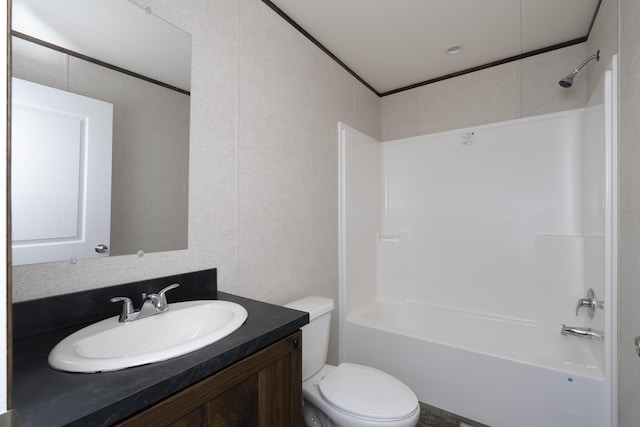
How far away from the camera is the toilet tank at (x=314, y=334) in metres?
1.60

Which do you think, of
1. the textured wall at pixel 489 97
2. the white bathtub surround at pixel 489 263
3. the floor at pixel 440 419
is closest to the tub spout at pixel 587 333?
the white bathtub surround at pixel 489 263

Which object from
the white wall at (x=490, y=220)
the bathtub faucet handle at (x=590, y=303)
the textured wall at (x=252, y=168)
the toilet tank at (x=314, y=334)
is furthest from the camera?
the white wall at (x=490, y=220)

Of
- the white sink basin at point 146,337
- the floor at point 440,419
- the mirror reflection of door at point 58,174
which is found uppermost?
the mirror reflection of door at point 58,174

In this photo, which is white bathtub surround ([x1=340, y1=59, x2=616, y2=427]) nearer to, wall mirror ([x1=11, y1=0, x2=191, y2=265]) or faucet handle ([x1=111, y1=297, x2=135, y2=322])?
wall mirror ([x1=11, y1=0, x2=191, y2=265])

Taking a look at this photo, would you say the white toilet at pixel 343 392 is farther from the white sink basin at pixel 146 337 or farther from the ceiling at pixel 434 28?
the ceiling at pixel 434 28

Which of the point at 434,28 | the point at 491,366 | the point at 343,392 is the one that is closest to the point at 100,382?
the point at 343,392

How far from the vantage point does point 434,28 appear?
1.97m

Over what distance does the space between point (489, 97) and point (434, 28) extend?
84cm

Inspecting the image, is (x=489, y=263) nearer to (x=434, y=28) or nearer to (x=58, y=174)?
(x=434, y=28)

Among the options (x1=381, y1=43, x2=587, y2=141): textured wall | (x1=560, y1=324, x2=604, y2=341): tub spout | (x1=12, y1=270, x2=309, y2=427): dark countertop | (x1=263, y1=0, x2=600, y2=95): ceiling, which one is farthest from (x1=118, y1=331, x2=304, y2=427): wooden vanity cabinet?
(x1=381, y1=43, x2=587, y2=141): textured wall

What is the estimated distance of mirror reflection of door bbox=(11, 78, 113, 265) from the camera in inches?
34.4

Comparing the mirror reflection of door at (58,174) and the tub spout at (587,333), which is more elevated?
the mirror reflection of door at (58,174)

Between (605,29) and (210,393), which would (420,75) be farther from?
(210,393)

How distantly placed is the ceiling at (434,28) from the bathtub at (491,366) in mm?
2026
